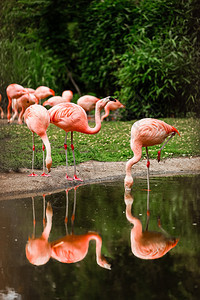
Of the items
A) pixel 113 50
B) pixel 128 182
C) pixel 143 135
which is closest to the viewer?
pixel 128 182

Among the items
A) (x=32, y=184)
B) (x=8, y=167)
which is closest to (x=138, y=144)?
(x=32, y=184)

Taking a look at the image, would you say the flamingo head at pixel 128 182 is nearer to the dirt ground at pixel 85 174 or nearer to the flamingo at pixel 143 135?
the flamingo at pixel 143 135

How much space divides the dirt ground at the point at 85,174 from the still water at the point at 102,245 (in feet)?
1.13

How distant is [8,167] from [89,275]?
3627 millimetres

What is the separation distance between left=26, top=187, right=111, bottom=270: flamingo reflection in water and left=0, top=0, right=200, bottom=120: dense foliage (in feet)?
26.2

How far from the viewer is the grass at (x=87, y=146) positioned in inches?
297

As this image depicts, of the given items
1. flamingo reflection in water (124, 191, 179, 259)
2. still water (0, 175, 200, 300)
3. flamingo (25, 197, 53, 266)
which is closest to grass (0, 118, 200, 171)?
still water (0, 175, 200, 300)

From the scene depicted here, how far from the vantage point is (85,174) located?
689 cm

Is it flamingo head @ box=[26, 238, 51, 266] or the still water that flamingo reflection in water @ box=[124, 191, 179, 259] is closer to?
the still water

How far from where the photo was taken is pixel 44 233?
4375 millimetres

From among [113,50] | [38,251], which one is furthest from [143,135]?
[113,50]

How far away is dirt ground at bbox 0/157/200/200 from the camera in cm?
596

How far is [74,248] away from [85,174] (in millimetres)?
2963

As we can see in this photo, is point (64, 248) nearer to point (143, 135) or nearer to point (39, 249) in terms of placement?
point (39, 249)
